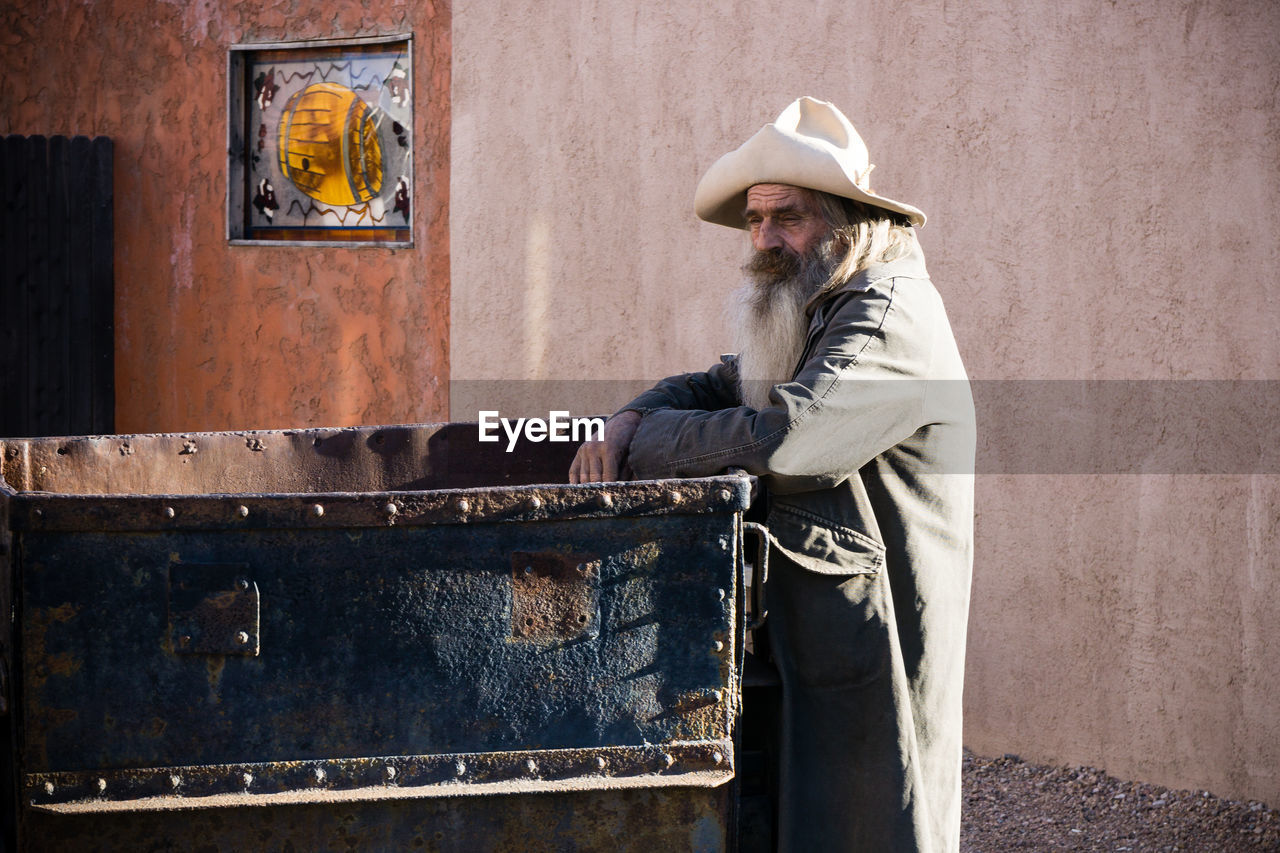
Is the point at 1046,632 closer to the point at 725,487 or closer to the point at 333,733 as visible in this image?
the point at 725,487

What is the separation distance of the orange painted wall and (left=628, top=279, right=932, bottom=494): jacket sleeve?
2965mm

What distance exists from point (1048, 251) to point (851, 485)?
2077 millimetres

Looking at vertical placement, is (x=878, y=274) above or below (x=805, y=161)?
below

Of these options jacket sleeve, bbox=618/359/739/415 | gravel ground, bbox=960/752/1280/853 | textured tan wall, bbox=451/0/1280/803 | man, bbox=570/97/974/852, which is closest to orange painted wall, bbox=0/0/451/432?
textured tan wall, bbox=451/0/1280/803

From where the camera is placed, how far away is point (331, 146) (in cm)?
533

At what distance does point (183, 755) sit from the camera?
1796 mm

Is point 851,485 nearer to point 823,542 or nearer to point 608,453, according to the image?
point 823,542

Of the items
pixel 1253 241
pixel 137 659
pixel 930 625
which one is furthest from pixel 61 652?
pixel 1253 241

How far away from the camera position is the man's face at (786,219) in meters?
2.46

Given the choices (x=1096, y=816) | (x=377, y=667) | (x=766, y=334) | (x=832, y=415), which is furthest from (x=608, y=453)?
(x=1096, y=816)

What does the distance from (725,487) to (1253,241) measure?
2.50m

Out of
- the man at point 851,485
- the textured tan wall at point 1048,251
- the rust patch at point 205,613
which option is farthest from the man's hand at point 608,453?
the textured tan wall at point 1048,251

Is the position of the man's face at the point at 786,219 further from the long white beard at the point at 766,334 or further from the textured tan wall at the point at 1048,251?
the textured tan wall at the point at 1048,251

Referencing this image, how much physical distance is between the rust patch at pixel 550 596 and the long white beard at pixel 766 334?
2.30 feet
